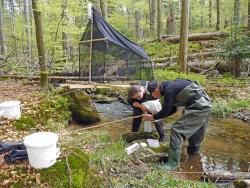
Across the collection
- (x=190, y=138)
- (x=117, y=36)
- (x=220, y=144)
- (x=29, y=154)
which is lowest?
(x=220, y=144)

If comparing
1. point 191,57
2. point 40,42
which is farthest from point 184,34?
point 40,42

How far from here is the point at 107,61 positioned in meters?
9.80

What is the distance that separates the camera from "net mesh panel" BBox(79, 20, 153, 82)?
381 inches

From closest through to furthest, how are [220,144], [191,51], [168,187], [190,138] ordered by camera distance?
[168,187] → [190,138] → [220,144] → [191,51]

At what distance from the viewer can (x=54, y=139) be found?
360 cm

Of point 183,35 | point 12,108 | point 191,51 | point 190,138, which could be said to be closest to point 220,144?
point 190,138

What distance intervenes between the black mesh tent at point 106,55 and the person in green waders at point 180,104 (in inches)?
181

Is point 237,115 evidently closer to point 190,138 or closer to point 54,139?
point 190,138

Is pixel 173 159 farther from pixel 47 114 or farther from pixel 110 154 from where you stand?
pixel 47 114

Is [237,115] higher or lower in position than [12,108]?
lower

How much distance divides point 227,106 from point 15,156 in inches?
264

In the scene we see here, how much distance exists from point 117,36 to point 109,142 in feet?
14.6

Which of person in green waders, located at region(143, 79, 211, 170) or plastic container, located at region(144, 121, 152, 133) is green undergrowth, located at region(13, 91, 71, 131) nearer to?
plastic container, located at region(144, 121, 152, 133)

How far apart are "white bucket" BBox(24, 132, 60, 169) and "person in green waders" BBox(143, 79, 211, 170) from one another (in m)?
2.06
